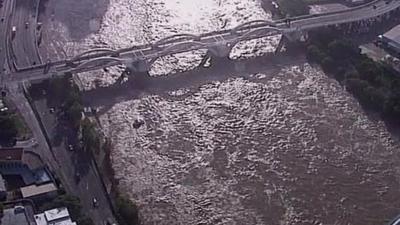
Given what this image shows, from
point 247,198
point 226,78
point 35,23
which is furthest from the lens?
point 35,23

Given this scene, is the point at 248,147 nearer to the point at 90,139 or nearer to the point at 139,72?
the point at 90,139

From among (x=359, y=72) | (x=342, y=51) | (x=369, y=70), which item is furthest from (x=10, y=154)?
(x=342, y=51)

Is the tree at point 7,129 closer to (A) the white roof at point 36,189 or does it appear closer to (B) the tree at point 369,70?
(A) the white roof at point 36,189

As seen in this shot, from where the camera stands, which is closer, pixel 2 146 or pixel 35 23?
pixel 2 146

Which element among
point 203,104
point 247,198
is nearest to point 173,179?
Answer: point 247,198

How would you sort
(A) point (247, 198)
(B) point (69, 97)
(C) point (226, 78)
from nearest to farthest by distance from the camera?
(A) point (247, 198) → (B) point (69, 97) → (C) point (226, 78)

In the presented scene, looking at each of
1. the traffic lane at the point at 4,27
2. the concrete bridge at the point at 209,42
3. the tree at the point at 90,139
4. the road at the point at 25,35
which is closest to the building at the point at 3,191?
the tree at the point at 90,139

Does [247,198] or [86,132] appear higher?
[86,132]

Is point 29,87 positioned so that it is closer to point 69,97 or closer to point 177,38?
Result: point 69,97
